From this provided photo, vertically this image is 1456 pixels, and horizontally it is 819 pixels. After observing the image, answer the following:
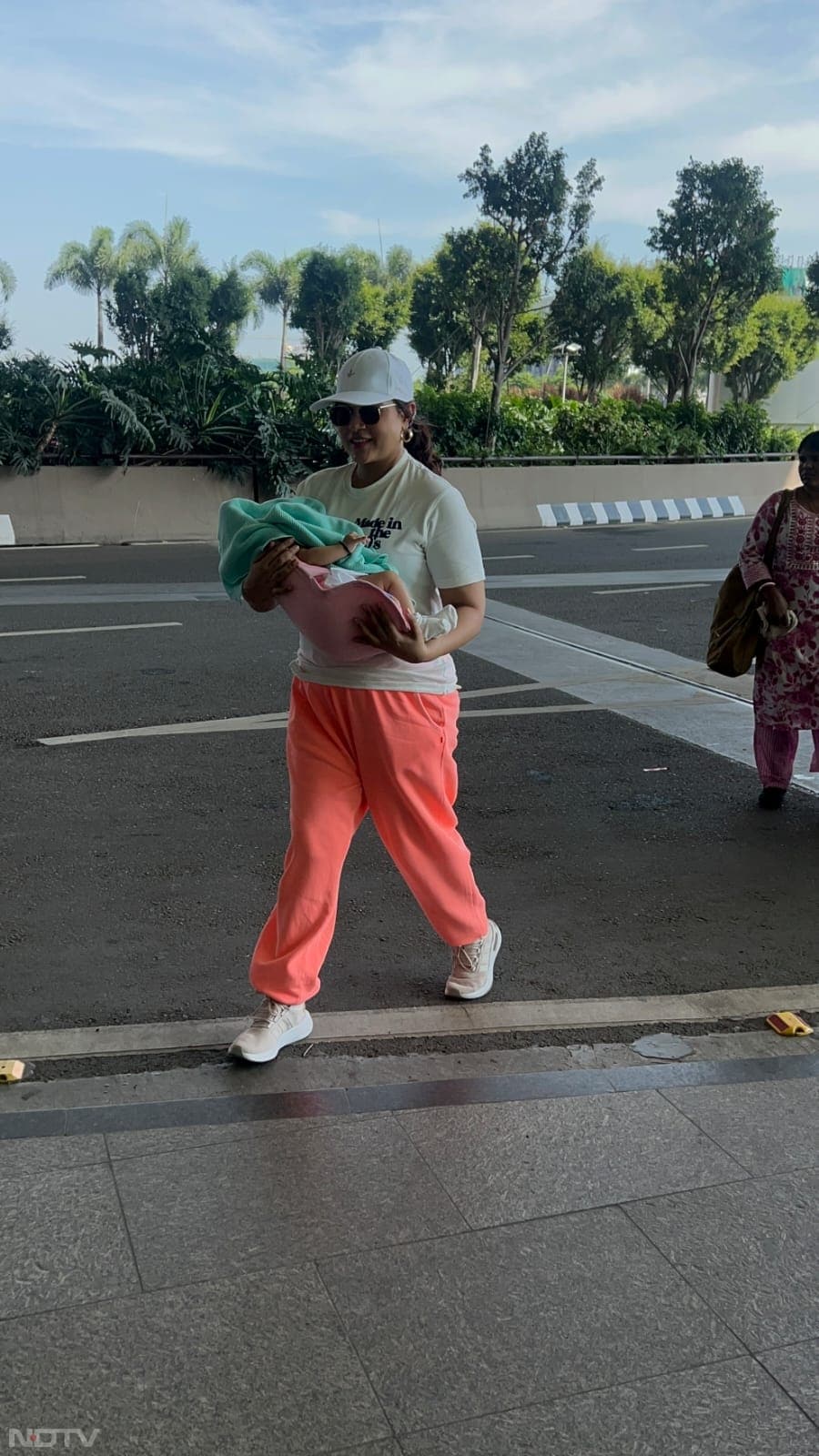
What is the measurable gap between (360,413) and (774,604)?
2890 millimetres

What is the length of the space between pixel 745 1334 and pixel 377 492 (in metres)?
2.18

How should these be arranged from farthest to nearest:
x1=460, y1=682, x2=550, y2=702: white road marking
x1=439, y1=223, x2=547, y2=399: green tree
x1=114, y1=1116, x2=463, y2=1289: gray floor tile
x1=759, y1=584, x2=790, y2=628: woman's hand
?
x1=439, y1=223, x2=547, y2=399: green tree < x1=460, y1=682, x2=550, y2=702: white road marking < x1=759, y1=584, x2=790, y2=628: woman's hand < x1=114, y1=1116, x2=463, y2=1289: gray floor tile

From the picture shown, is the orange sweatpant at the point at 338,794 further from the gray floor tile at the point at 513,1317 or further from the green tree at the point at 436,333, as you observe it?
the green tree at the point at 436,333

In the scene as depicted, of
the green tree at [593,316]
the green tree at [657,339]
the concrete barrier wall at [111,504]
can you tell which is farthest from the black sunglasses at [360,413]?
the green tree at [657,339]

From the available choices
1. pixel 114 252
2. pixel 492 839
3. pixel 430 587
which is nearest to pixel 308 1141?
pixel 430 587

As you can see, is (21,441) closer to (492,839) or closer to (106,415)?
(106,415)

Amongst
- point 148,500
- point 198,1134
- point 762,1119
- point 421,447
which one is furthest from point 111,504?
point 762,1119

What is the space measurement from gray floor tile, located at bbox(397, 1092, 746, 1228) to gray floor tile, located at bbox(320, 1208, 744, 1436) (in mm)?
116

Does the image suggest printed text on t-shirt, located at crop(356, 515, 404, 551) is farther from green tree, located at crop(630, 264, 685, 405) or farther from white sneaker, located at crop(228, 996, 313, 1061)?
green tree, located at crop(630, 264, 685, 405)

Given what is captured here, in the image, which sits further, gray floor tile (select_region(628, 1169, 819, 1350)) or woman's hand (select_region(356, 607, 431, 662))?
woman's hand (select_region(356, 607, 431, 662))

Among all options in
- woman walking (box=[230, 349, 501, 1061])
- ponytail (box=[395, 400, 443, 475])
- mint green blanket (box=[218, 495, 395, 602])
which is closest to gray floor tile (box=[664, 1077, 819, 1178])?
woman walking (box=[230, 349, 501, 1061])

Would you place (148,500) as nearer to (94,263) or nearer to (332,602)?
(332,602)

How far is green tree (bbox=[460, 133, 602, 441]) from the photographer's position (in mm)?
29891

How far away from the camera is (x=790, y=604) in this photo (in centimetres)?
590
